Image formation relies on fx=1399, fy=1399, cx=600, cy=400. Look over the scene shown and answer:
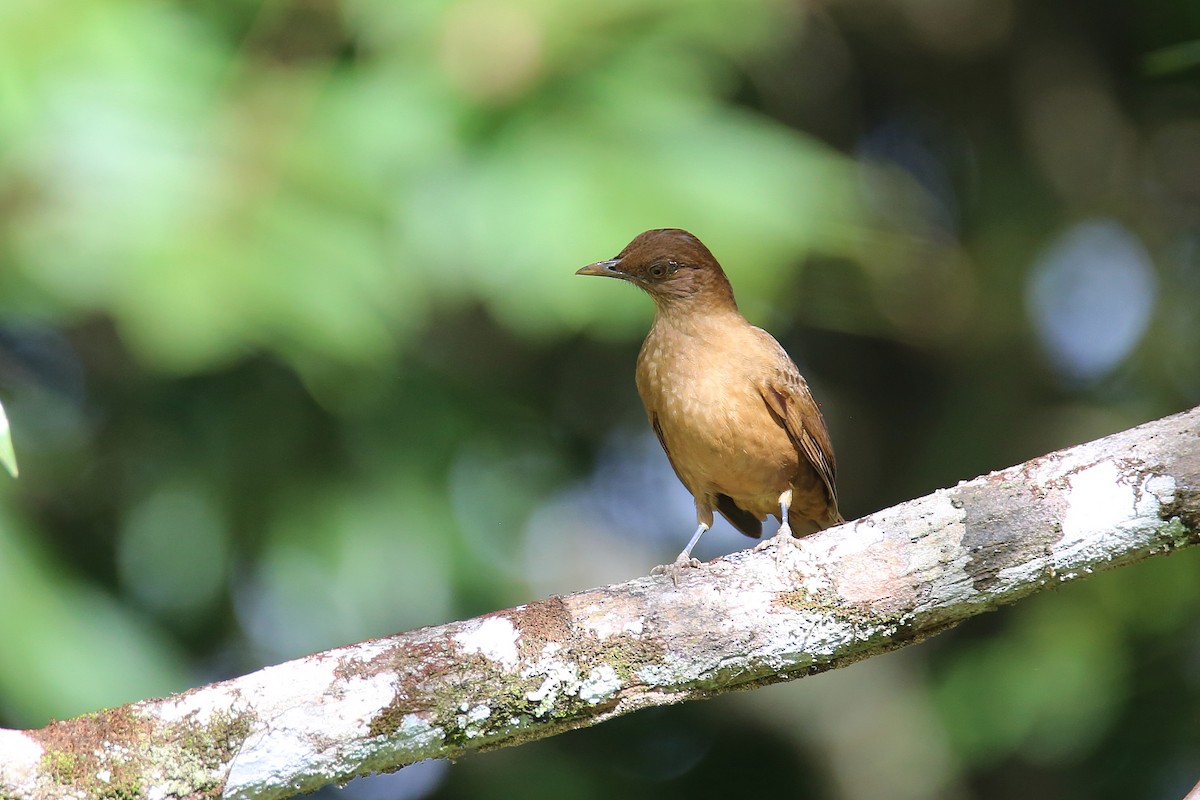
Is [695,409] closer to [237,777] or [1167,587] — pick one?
[237,777]

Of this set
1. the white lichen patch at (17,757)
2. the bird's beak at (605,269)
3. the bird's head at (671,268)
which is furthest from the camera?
the bird's head at (671,268)

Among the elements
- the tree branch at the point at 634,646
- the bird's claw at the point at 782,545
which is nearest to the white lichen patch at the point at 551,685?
the tree branch at the point at 634,646

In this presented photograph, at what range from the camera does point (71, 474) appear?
23.1 feet

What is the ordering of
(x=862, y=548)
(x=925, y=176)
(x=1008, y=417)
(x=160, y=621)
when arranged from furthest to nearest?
1. (x=925, y=176)
2. (x=1008, y=417)
3. (x=160, y=621)
4. (x=862, y=548)

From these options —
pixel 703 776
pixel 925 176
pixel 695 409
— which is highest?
pixel 925 176

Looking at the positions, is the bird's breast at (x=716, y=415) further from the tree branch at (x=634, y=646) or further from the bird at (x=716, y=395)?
the tree branch at (x=634, y=646)

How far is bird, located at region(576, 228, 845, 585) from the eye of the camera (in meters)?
4.85

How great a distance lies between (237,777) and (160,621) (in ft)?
13.0

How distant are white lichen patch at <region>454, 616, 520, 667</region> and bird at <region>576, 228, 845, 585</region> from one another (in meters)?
1.71

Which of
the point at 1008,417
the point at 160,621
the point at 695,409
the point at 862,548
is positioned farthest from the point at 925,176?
the point at 862,548

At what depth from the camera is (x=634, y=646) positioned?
3.26 meters

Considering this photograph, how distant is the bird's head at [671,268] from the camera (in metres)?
5.11

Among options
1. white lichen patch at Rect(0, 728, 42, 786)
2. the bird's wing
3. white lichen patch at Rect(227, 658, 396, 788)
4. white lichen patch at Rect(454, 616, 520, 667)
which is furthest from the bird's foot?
white lichen patch at Rect(0, 728, 42, 786)

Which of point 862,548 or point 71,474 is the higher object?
point 71,474
